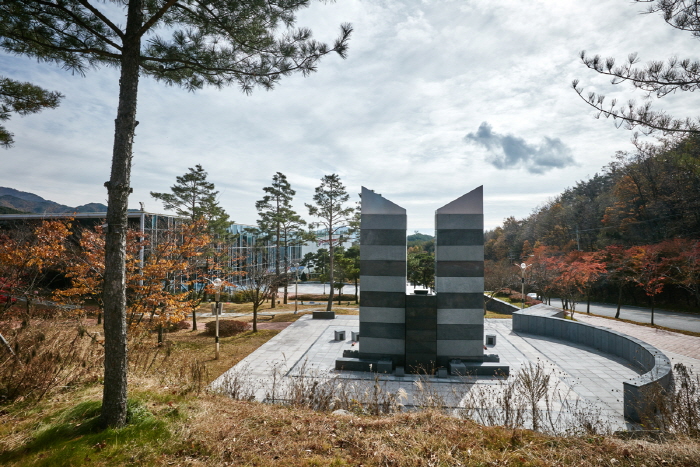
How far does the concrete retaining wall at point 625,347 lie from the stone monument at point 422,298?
3596 millimetres

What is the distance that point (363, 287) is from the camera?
10.5 metres

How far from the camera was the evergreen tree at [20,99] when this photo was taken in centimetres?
617

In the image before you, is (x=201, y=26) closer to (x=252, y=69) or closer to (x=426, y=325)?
(x=252, y=69)

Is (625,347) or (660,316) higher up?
(625,347)

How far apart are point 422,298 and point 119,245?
8014mm

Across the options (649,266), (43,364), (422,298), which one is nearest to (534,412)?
(422,298)

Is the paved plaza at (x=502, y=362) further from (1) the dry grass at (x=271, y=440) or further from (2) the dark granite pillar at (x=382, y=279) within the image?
(1) the dry grass at (x=271, y=440)

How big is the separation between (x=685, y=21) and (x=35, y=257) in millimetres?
16491

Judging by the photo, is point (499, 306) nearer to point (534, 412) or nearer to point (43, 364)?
point (534, 412)

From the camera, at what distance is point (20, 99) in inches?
249

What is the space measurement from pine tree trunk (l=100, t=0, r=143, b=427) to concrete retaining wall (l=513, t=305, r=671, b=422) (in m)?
7.66

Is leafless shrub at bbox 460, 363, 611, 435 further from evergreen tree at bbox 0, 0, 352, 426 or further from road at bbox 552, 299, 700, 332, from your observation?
road at bbox 552, 299, 700, 332

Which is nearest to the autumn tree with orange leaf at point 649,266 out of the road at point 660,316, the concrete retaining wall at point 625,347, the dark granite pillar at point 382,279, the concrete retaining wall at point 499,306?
the road at point 660,316

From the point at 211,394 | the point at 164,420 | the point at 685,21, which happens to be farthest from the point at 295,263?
the point at 685,21
